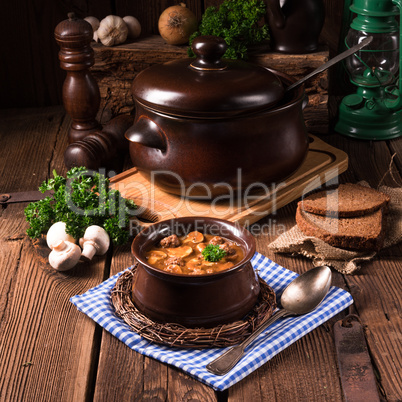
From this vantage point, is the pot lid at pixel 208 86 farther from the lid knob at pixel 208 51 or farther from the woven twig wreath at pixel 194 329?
the woven twig wreath at pixel 194 329

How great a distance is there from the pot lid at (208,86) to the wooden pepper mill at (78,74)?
1.25ft

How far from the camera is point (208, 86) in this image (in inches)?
68.8

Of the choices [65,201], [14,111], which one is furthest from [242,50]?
[14,111]

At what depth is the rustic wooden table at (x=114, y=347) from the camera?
4.08ft

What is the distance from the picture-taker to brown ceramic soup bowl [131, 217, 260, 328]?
1.31 metres

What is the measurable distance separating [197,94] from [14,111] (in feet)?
4.64

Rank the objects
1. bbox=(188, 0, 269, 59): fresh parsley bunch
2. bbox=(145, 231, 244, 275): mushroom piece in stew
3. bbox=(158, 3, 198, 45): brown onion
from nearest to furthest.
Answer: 1. bbox=(145, 231, 244, 275): mushroom piece in stew
2. bbox=(188, 0, 269, 59): fresh parsley bunch
3. bbox=(158, 3, 198, 45): brown onion

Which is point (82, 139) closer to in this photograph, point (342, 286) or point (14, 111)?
point (14, 111)

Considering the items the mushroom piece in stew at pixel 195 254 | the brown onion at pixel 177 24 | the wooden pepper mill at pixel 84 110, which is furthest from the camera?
the brown onion at pixel 177 24

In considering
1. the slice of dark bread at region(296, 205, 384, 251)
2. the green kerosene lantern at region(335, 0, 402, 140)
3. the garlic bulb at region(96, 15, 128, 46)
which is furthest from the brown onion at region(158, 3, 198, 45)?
the slice of dark bread at region(296, 205, 384, 251)

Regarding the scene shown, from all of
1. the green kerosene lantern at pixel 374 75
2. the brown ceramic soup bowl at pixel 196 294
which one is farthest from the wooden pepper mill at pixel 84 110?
the green kerosene lantern at pixel 374 75

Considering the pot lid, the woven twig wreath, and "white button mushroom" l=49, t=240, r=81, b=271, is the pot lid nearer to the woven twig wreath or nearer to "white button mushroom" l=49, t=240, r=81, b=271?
"white button mushroom" l=49, t=240, r=81, b=271

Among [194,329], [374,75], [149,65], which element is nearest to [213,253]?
[194,329]

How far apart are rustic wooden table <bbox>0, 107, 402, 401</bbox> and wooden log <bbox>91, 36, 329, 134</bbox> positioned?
639 millimetres
